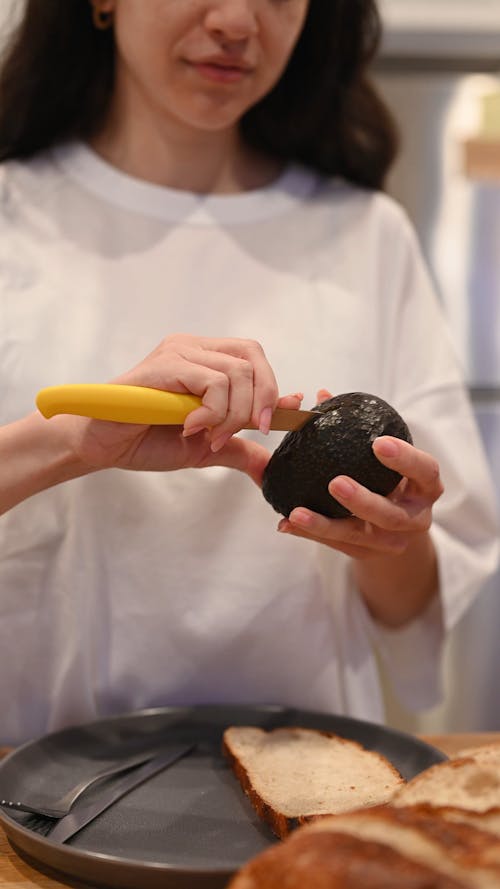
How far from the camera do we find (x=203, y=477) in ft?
4.39

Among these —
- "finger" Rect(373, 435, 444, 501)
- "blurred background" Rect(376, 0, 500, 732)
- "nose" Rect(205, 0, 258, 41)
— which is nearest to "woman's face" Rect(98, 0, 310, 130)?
"nose" Rect(205, 0, 258, 41)

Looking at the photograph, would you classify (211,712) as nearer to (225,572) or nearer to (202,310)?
(225,572)

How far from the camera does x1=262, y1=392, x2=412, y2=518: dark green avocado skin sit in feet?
3.31

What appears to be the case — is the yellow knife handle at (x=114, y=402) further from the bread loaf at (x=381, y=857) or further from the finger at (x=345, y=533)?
the bread loaf at (x=381, y=857)

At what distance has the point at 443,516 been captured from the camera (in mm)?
1447

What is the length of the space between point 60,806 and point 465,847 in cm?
48

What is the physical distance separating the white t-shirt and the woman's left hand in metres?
0.25

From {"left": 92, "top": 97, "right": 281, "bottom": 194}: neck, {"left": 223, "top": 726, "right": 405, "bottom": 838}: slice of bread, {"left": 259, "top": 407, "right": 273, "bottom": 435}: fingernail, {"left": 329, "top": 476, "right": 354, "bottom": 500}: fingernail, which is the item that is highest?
{"left": 92, "top": 97, "right": 281, "bottom": 194}: neck

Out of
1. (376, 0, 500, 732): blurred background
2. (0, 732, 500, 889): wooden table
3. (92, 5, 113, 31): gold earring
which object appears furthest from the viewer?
(376, 0, 500, 732): blurred background

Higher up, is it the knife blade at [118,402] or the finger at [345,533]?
the knife blade at [118,402]

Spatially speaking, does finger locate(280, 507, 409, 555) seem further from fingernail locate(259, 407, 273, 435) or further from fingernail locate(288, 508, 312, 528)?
fingernail locate(259, 407, 273, 435)

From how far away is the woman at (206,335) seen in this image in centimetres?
131

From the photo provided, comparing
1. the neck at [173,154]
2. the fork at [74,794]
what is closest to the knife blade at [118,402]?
the fork at [74,794]

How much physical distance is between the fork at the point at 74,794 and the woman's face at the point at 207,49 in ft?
2.67
